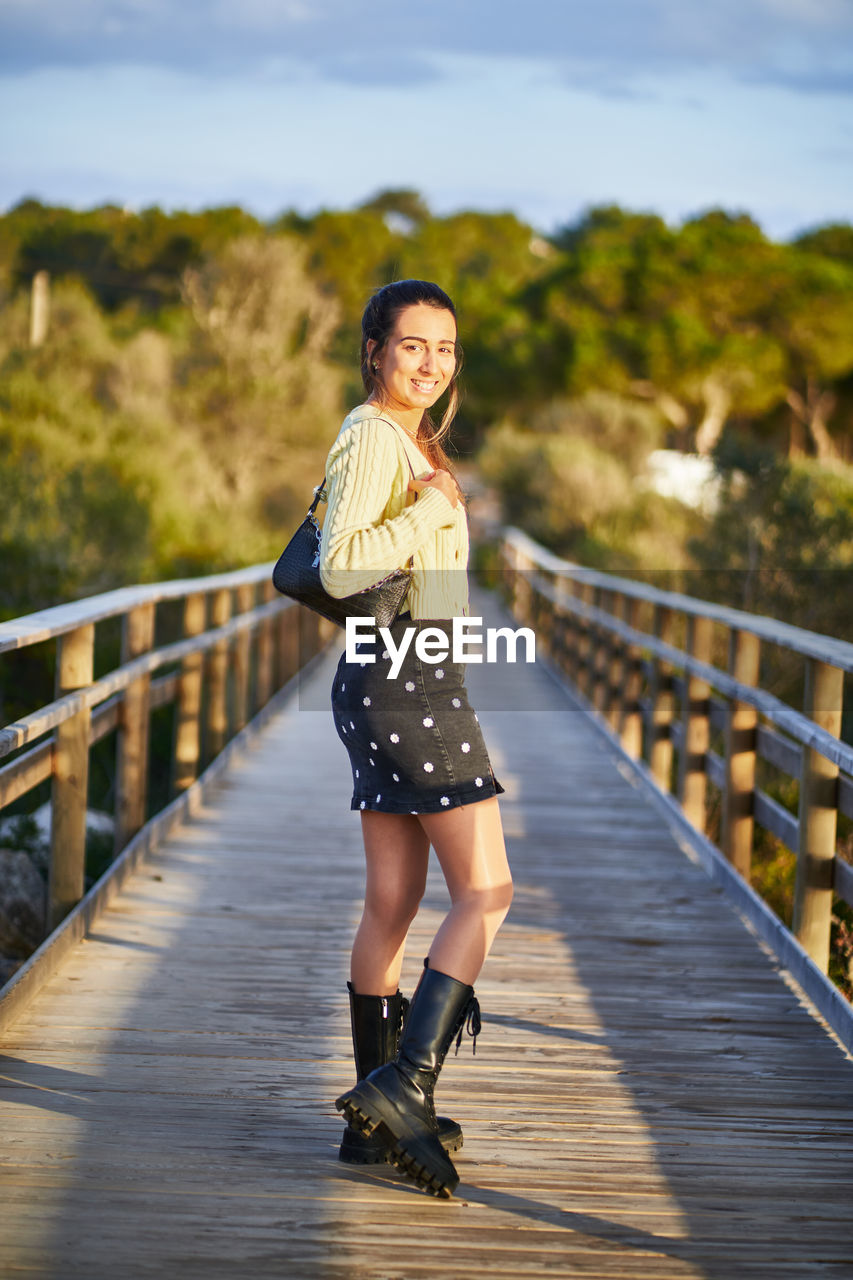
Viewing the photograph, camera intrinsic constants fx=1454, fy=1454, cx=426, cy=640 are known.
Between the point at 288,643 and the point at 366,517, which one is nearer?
the point at 366,517

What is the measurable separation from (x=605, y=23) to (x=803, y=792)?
78.1ft

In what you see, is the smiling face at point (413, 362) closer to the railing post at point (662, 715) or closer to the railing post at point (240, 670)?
the railing post at point (662, 715)

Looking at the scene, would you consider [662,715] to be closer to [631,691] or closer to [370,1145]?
[631,691]

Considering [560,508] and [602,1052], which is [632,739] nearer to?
[602,1052]

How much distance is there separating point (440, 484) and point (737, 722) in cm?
274

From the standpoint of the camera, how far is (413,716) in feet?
7.70

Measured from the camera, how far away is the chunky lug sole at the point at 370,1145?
8.40ft

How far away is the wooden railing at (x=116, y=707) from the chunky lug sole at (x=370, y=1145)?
1.05 m

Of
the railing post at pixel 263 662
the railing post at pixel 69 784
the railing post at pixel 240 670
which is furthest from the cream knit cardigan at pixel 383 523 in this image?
the railing post at pixel 263 662

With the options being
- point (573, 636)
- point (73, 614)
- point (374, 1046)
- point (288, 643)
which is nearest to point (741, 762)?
point (73, 614)

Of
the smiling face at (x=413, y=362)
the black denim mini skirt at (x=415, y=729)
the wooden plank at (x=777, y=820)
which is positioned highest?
the smiling face at (x=413, y=362)

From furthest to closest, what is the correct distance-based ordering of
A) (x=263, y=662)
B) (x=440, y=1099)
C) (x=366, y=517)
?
(x=263, y=662) → (x=440, y=1099) → (x=366, y=517)

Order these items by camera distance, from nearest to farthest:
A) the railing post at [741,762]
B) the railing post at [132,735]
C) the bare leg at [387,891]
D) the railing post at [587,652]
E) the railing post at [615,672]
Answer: the bare leg at [387,891]
the railing post at [132,735]
the railing post at [741,762]
the railing post at [615,672]
the railing post at [587,652]

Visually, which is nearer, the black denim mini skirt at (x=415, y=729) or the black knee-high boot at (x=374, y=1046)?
the black denim mini skirt at (x=415, y=729)
